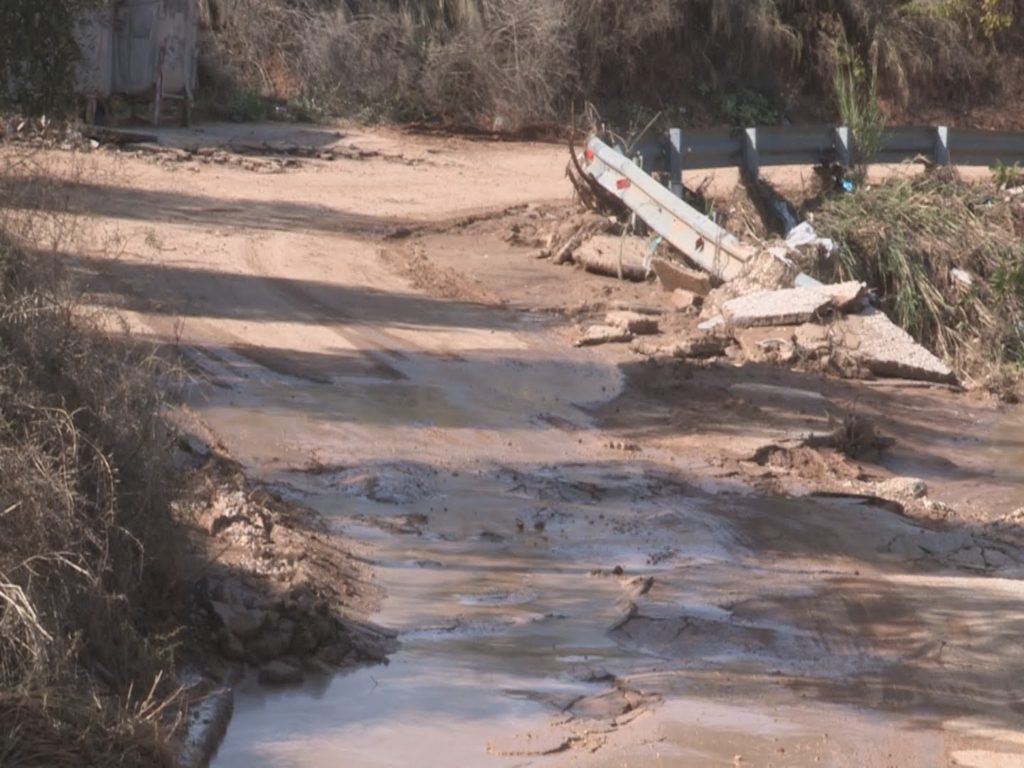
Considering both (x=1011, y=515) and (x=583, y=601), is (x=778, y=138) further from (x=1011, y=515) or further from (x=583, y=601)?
(x=583, y=601)

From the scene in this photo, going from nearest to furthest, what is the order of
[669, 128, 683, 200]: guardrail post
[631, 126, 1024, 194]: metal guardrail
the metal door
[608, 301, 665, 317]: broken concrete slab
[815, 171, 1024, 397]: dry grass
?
[608, 301, 665, 317]: broken concrete slab, [815, 171, 1024, 397]: dry grass, [669, 128, 683, 200]: guardrail post, [631, 126, 1024, 194]: metal guardrail, the metal door

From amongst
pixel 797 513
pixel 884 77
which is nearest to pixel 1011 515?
pixel 797 513

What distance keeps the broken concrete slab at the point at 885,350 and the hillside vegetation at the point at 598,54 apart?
12.1 meters

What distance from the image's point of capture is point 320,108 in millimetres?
23500

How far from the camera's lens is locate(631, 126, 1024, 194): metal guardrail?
15359 mm

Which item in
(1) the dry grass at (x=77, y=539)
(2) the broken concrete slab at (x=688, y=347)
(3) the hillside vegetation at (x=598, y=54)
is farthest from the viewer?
(3) the hillside vegetation at (x=598, y=54)

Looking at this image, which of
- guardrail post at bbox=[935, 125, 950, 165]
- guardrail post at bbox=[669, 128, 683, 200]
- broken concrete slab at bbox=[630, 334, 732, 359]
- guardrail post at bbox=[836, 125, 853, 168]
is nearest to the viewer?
broken concrete slab at bbox=[630, 334, 732, 359]

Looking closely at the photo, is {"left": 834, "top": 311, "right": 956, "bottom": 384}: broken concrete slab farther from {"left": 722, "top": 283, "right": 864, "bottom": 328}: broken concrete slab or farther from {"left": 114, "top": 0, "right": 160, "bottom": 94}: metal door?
{"left": 114, "top": 0, "right": 160, "bottom": 94}: metal door

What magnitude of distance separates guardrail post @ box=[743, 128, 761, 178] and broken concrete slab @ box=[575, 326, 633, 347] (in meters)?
3.81

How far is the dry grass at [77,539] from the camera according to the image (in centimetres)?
496

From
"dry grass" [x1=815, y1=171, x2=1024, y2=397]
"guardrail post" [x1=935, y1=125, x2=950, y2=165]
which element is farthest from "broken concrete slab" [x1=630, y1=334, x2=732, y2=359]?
"guardrail post" [x1=935, y1=125, x2=950, y2=165]

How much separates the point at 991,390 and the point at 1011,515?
10.2ft

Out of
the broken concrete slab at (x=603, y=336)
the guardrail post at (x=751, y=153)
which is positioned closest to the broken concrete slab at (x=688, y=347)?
the broken concrete slab at (x=603, y=336)

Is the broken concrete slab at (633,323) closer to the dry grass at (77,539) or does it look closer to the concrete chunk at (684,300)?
the concrete chunk at (684,300)
